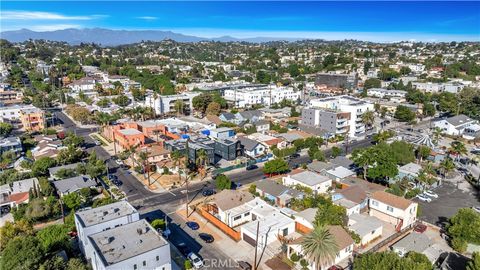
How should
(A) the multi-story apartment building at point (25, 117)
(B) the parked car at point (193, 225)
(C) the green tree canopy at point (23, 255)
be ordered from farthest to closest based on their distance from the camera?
(A) the multi-story apartment building at point (25, 117) → (B) the parked car at point (193, 225) → (C) the green tree canopy at point (23, 255)

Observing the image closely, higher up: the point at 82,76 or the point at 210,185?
the point at 82,76

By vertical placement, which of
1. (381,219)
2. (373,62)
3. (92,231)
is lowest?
(381,219)

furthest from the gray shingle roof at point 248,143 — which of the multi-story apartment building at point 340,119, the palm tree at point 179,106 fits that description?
the palm tree at point 179,106

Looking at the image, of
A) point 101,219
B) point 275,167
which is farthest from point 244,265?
point 275,167

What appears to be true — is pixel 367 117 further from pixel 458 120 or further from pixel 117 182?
pixel 117 182

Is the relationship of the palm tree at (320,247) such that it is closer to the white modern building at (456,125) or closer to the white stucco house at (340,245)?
the white stucco house at (340,245)

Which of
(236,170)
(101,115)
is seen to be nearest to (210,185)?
(236,170)

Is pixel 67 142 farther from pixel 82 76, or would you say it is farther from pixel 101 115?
pixel 82 76
